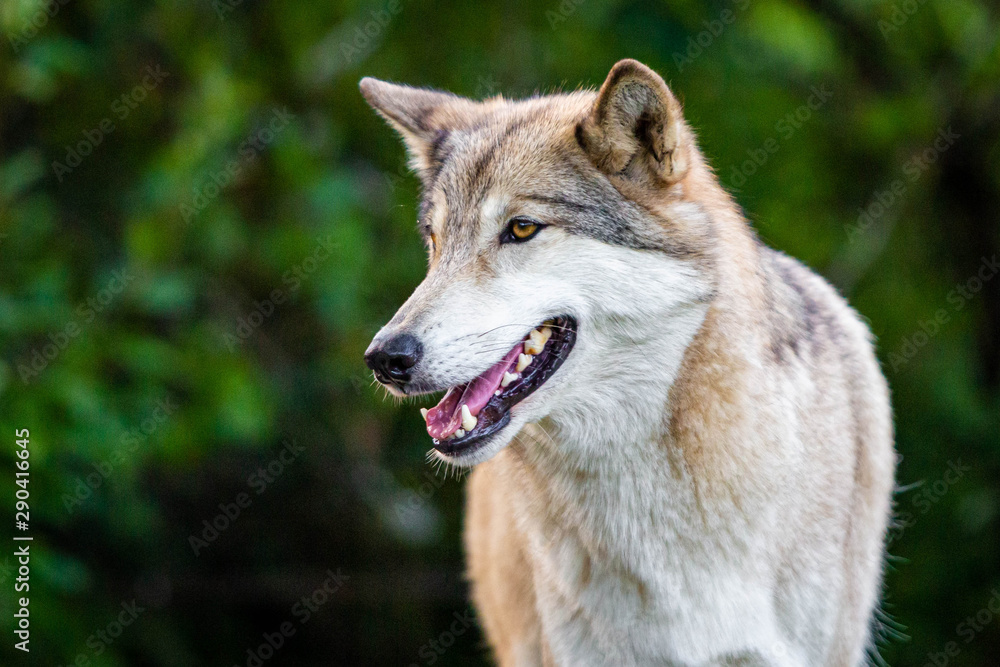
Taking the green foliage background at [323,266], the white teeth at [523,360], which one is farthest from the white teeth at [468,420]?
the green foliage background at [323,266]

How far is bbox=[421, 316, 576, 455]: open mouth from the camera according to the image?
122 inches

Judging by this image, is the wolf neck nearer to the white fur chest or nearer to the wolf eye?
the white fur chest

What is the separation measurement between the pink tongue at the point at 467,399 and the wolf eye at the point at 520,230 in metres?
0.37

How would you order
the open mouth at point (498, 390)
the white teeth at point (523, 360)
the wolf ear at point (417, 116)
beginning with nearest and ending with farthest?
the open mouth at point (498, 390)
the white teeth at point (523, 360)
the wolf ear at point (417, 116)

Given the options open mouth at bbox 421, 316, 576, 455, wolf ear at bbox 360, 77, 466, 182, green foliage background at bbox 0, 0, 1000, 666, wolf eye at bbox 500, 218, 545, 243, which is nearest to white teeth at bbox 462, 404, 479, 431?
open mouth at bbox 421, 316, 576, 455

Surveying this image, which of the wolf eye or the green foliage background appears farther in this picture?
the green foliage background

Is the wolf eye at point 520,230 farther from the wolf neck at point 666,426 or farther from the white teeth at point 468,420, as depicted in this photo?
the white teeth at point 468,420

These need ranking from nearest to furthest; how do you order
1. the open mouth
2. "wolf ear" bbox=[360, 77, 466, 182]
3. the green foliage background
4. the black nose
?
1. the black nose
2. the open mouth
3. "wolf ear" bbox=[360, 77, 466, 182]
4. the green foliage background

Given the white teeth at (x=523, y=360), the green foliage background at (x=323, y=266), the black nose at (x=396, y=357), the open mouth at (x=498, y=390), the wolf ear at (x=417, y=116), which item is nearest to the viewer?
the black nose at (x=396, y=357)

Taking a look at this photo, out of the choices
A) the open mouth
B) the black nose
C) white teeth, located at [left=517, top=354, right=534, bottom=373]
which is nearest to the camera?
the black nose

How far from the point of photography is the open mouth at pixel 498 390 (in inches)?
122

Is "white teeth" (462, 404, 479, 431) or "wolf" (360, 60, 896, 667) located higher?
"wolf" (360, 60, 896, 667)

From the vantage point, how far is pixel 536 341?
326cm

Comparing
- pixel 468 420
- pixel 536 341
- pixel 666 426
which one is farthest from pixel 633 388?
pixel 468 420
